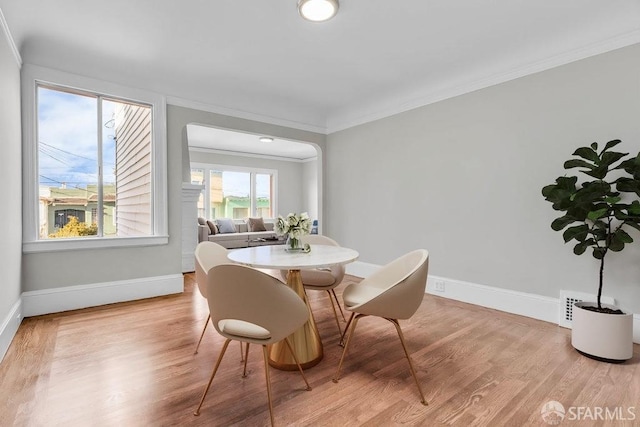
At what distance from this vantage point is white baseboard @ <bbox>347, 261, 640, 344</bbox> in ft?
9.25

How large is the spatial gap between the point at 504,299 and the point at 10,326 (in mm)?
4271

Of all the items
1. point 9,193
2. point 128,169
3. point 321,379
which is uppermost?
point 128,169

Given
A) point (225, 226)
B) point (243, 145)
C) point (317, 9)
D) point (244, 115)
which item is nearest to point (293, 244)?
point (317, 9)

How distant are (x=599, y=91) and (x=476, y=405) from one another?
267 cm

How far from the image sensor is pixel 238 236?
24.1 ft

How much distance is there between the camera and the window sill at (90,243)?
9.75ft

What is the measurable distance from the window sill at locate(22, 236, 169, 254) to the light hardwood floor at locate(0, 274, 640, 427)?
2.22 ft

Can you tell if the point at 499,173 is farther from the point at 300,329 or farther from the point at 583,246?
the point at 300,329

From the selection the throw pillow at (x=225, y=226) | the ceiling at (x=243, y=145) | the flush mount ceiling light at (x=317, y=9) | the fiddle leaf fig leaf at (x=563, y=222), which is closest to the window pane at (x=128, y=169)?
the flush mount ceiling light at (x=317, y=9)

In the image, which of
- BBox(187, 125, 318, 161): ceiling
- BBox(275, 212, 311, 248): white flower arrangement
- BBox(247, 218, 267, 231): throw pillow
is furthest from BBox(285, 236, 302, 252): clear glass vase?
BBox(247, 218, 267, 231): throw pillow

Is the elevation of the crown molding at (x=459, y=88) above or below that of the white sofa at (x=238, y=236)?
above

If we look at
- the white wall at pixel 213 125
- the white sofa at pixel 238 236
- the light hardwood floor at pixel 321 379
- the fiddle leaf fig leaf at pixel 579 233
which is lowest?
the light hardwood floor at pixel 321 379

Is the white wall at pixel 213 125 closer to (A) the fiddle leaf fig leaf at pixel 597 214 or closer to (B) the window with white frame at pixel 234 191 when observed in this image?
(B) the window with white frame at pixel 234 191

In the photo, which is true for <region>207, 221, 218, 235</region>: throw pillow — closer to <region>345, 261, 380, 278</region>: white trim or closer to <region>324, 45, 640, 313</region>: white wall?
<region>345, 261, 380, 278</region>: white trim
